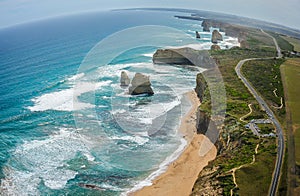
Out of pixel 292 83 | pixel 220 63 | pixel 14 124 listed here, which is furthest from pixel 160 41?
pixel 14 124

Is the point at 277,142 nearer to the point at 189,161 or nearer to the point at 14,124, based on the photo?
the point at 189,161

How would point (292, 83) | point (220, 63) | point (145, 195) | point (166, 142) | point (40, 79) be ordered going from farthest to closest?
1. point (220, 63)
2. point (40, 79)
3. point (292, 83)
4. point (166, 142)
5. point (145, 195)

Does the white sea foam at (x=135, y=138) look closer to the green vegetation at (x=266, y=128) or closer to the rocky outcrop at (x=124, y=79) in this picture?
the green vegetation at (x=266, y=128)

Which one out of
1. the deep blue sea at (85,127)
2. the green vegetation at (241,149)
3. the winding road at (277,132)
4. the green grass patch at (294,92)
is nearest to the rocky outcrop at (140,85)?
the deep blue sea at (85,127)

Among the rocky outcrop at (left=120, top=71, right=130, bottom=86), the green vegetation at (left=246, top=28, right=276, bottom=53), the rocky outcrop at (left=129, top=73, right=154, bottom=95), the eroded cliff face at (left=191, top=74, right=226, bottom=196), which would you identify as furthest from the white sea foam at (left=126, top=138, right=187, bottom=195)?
the green vegetation at (left=246, top=28, right=276, bottom=53)

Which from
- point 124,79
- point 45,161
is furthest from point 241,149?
point 124,79

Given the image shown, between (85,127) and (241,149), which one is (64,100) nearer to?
(85,127)

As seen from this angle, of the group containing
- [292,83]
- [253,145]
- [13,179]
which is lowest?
[13,179]
